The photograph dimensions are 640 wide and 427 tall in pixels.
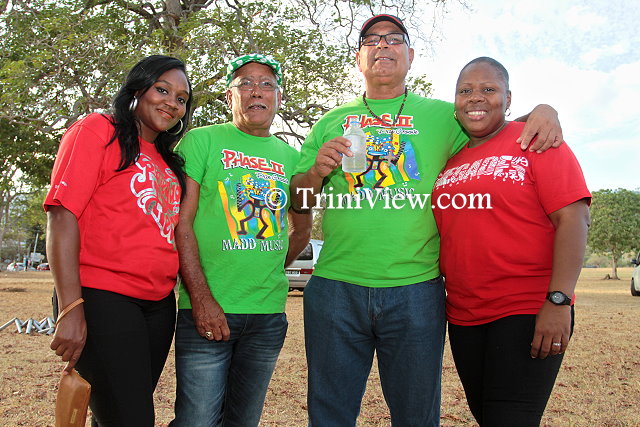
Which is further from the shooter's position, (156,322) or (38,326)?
(38,326)

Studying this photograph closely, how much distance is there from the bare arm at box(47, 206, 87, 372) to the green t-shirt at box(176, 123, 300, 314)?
70cm

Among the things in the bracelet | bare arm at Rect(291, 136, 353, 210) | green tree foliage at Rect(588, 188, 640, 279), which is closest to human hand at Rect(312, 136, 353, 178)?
bare arm at Rect(291, 136, 353, 210)

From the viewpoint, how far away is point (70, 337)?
7.38 ft

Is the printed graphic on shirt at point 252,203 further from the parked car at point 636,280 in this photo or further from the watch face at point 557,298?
the parked car at point 636,280

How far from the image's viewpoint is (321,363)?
2.80m

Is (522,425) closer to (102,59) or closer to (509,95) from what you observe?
(509,95)

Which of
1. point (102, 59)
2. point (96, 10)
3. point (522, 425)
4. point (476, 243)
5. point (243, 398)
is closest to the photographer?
point (522, 425)

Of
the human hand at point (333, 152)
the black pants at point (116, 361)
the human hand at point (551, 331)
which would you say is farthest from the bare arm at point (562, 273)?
the black pants at point (116, 361)

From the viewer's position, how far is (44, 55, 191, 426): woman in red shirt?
2326 mm

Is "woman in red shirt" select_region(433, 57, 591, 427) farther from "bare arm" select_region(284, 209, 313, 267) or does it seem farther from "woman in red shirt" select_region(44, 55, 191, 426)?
"woman in red shirt" select_region(44, 55, 191, 426)

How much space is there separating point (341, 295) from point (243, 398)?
2.76ft

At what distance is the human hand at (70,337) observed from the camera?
88.4 inches

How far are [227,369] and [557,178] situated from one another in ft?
6.40

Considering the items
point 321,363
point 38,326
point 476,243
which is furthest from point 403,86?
point 38,326
